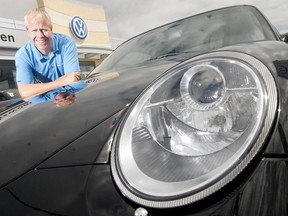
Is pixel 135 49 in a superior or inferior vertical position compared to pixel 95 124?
superior

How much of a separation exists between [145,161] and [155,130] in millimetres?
119

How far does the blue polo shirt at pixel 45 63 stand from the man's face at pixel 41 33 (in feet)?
0.15

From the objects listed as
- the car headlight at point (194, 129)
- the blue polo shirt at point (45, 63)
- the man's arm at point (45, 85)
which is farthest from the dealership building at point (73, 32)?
the car headlight at point (194, 129)

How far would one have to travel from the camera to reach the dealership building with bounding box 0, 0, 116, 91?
10.7m

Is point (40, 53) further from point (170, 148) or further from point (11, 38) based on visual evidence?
point (11, 38)

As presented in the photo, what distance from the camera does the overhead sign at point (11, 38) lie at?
35.2 feet

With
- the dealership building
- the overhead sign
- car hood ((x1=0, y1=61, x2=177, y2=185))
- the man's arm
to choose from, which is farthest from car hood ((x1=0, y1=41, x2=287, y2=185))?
the overhead sign

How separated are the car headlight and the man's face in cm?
169

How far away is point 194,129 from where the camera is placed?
0.84 meters

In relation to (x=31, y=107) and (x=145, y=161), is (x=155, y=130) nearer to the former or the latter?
(x=145, y=161)

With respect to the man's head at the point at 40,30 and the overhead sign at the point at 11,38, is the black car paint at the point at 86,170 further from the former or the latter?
the overhead sign at the point at 11,38

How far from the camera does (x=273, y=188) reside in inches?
24.1

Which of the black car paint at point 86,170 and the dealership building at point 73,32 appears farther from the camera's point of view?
the dealership building at point 73,32

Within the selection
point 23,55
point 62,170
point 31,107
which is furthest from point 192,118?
point 23,55
